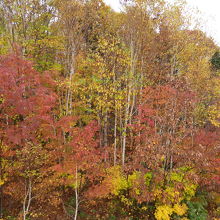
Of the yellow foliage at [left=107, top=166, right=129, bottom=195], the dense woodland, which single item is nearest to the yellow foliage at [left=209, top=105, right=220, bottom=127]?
the dense woodland

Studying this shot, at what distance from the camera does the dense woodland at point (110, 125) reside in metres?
12.0

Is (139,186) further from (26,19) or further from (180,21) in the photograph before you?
(26,19)

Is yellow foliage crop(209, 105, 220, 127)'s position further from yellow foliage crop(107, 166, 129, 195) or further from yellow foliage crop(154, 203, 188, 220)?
yellow foliage crop(107, 166, 129, 195)

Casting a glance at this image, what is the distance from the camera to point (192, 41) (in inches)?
786

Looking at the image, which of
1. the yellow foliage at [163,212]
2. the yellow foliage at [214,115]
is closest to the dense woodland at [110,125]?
the yellow foliage at [163,212]

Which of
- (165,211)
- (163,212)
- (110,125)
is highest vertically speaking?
(110,125)

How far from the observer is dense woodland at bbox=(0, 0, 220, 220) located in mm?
11953

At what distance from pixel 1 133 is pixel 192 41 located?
19286 mm

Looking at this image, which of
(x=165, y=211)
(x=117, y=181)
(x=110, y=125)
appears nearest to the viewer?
(x=165, y=211)

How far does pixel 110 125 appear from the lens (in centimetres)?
2145

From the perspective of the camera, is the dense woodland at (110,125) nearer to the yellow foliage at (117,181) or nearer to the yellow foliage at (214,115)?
the yellow foliage at (117,181)

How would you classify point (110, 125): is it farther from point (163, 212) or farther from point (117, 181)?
point (163, 212)

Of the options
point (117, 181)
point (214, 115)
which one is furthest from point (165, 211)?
point (214, 115)

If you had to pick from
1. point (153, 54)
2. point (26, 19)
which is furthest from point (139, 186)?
point (26, 19)
